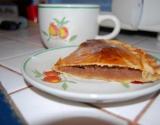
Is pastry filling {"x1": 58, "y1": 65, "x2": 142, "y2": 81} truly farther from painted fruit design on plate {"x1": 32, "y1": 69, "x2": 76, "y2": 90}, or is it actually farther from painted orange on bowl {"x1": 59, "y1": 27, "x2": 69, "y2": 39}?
painted orange on bowl {"x1": 59, "y1": 27, "x2": 69, "y2": 39}

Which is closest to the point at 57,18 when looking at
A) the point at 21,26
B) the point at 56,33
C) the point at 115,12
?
the point at 56,33

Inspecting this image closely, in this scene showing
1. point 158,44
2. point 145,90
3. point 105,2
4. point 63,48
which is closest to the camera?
point 145,90

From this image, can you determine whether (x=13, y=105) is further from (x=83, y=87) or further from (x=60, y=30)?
(x=60, y=30)

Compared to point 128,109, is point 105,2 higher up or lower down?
higher up

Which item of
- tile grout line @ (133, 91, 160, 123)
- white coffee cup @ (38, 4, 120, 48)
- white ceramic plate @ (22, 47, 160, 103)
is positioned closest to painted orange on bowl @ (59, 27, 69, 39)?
white coffee cup @ (38, 4, 120, 48)

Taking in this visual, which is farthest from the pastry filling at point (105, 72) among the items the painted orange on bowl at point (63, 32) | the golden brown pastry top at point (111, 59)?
the painted orange on bowl at point (63, 32)

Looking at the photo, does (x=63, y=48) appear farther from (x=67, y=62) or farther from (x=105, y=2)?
(x=105, y=2)

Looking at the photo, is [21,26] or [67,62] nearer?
[67,62]

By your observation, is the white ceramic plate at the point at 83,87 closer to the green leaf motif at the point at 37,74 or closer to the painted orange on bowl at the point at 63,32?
the green leaf motif at the point at 37,74
